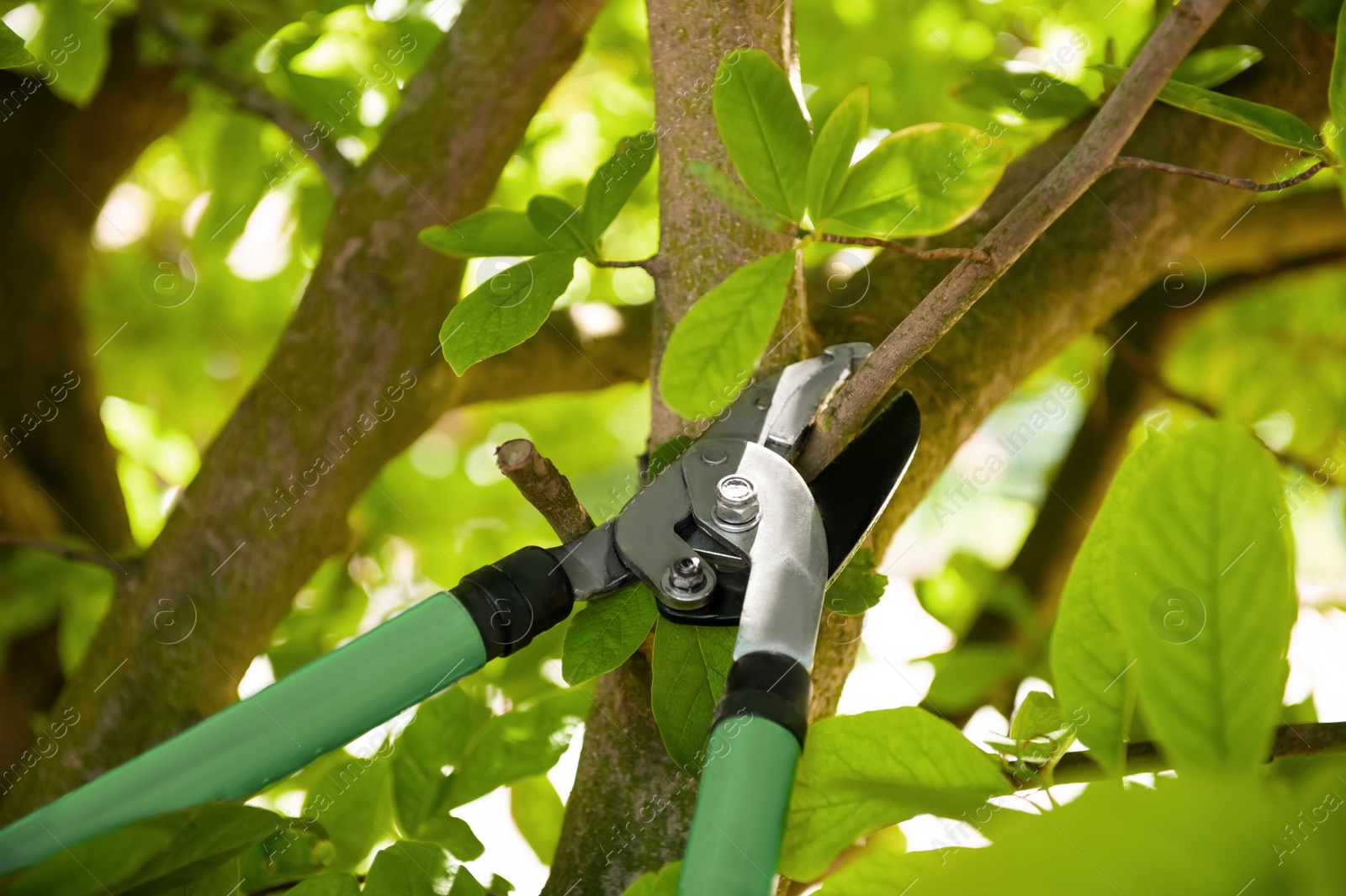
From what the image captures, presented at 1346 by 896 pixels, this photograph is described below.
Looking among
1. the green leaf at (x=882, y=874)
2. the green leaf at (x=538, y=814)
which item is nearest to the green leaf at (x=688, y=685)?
the green leaf at (x=882, y=874)

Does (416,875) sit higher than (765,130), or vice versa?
(765,130)

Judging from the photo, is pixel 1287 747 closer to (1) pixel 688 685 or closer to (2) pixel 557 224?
(1) pixel 688 685

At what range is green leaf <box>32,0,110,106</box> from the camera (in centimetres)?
76

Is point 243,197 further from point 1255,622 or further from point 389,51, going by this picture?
point 1255,622

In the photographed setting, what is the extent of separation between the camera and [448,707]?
19.9 inches

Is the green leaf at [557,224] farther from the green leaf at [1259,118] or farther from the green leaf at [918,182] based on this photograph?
the green leaf at [1259,118]

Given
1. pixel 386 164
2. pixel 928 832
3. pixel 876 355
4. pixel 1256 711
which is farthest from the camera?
pixel 386 164

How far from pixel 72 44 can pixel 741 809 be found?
2.66ft

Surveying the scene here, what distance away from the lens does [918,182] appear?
42 cm

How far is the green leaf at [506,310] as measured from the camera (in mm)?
435

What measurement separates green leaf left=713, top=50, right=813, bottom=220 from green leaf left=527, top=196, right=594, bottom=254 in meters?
0.10

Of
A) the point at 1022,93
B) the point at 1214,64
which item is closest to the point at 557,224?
the point at 1022,93

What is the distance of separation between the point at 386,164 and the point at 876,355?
0.57 meters

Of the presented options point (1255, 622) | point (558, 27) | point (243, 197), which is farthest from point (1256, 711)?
point (243, 197)
